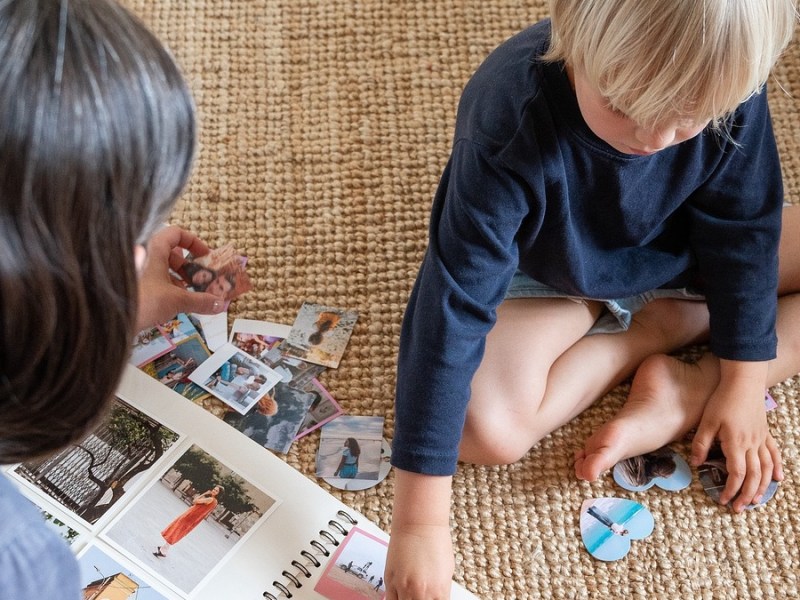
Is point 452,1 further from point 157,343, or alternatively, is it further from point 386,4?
point 157,343

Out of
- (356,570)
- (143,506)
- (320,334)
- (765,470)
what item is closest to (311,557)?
(356,570)

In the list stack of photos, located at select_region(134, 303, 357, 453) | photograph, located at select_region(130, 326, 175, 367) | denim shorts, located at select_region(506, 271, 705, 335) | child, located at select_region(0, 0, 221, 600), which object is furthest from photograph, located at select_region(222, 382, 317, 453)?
child, located at select_region(0, 0, 221, 600)

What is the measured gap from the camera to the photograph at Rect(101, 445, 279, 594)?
2.69 feet

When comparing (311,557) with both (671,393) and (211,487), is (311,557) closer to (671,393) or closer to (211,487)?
(211,487)

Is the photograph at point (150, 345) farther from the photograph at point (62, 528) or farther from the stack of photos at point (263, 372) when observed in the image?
the photograph at point (62, 528)

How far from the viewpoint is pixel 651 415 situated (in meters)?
0.92

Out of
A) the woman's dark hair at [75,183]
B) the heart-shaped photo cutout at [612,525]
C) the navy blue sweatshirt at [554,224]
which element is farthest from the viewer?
the heart-shaped photo cutout at [612,525]

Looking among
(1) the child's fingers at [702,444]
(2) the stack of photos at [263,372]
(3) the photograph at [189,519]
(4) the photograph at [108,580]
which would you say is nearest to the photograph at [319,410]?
(2) the stack of photos at [263,372]

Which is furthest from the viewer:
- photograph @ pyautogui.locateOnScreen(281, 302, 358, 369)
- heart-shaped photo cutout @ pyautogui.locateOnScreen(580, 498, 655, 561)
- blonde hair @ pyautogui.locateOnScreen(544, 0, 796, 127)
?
photograph @ pyautogui.locateOnScreen(281, 302, 358, 369)

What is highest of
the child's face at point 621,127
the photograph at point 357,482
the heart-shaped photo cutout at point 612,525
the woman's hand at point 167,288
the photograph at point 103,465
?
the child's face at point 621,127

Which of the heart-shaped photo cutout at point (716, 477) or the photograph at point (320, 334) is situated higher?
the photograph at point (320, 334)

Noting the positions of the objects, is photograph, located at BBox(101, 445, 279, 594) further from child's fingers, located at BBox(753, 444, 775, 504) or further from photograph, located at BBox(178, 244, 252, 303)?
child's fingers, located at BBox(753, 444, 775, 504)

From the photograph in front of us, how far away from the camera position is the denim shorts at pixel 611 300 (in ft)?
3.12

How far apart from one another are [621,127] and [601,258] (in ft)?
0.68
